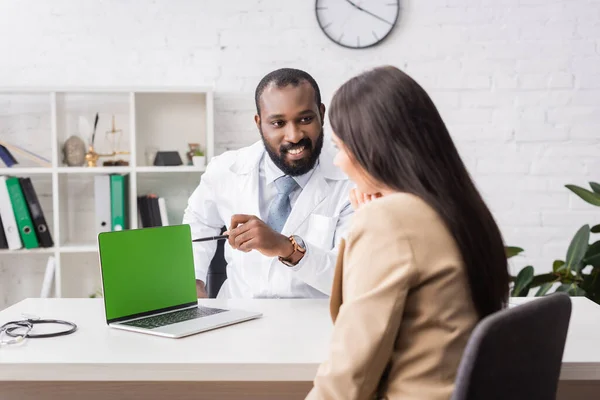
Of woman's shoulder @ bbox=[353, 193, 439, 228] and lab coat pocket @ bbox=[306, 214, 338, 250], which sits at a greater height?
woman's shoulder @ bbox=[353, 193, 439, 228]

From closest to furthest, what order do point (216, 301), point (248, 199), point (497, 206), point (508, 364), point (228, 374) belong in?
point (508, 364), point (228, 374), point (216, 301), point (248, 199), point (497, 206)

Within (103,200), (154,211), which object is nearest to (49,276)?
(103,200)

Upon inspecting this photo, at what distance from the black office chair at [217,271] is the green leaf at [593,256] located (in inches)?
51.6

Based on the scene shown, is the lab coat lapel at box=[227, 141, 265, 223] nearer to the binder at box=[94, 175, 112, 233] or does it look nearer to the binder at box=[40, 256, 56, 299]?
the binder at box=[94, 175, 112, 233]

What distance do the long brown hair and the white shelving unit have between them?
214 centimetres

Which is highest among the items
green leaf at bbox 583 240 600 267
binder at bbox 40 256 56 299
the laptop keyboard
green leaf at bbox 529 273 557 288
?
green leaf at bbox 583 240 600 267

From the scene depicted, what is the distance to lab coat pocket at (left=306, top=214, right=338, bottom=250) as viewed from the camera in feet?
7.41

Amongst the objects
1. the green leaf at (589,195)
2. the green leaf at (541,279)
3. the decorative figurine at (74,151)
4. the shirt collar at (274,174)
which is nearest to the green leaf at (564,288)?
the green leaf at (541,279)

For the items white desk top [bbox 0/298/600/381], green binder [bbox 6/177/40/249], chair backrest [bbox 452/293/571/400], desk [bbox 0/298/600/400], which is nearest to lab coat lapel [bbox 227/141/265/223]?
desk [bbox 0/298/600/400]

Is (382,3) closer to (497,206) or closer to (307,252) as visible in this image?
(497,206)

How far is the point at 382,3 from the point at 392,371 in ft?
8.35

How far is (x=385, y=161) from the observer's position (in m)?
1.15

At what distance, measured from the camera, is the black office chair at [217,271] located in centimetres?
242

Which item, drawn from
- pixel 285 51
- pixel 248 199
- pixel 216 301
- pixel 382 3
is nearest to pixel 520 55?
pixel 382 3
